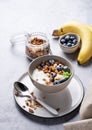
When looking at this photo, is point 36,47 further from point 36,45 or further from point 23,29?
point 23,29

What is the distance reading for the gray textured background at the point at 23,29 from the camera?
2.71 ft

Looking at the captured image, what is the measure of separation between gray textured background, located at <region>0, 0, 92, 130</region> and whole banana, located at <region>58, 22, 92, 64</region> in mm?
28

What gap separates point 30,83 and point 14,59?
157 millimetres

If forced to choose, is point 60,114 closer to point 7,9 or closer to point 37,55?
point 37,55

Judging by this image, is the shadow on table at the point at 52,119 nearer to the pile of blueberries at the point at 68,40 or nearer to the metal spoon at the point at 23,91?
the metal spoon at the point at 23,91

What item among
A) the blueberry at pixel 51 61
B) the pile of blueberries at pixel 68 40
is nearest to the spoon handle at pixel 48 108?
the blueberry at pixel 51 61

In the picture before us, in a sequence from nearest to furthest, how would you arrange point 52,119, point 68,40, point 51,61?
point 52,119
point 51,61
point 68,40

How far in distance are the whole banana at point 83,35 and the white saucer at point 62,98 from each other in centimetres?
10

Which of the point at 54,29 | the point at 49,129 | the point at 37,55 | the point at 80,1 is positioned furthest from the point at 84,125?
the point at 80,1

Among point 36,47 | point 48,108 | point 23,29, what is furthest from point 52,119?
point 23,29

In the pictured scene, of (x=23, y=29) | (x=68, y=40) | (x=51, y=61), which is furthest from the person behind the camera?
(x=23, y=29)

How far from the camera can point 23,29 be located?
3.86ft

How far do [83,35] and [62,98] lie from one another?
300 millimetres

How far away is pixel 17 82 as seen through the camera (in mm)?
897
